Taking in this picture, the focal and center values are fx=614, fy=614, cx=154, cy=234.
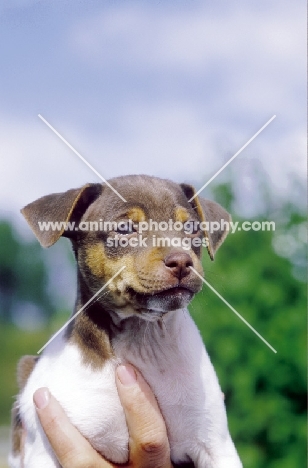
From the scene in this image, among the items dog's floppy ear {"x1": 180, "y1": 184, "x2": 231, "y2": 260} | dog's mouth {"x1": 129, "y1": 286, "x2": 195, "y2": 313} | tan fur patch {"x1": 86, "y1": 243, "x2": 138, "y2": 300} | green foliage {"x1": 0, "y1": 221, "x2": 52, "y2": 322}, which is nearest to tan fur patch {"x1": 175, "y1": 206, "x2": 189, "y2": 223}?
dog's floppy ear {"x1": 180, "y1": 184, "x2": 231, "y2": 260}

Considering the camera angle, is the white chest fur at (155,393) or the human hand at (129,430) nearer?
the human hand at (129,430)

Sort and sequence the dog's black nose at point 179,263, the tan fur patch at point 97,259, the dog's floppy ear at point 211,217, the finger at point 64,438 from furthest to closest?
the dog's floppy ear at point 211,217
the tan fur patch at point 97,259
the finger at point 64,438
the dog's black nose at point 179,263

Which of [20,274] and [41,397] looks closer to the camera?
[41,397]

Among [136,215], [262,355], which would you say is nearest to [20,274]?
[262,355]

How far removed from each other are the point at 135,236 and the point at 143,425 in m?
1.20

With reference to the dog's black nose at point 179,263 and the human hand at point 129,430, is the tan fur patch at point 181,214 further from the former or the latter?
the human hand at point 129,430

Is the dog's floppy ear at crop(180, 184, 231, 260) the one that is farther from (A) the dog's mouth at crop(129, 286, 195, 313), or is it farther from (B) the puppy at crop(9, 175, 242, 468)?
(A) the dog's mouth at crop(129, 286, 195, 313)

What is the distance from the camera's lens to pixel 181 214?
423cm

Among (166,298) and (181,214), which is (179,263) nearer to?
(166,298)

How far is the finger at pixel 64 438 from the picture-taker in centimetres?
379

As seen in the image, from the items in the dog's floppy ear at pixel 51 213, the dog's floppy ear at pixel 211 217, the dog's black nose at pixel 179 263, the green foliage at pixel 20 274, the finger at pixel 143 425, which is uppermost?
the dog's floppy ear at pixel 51 213

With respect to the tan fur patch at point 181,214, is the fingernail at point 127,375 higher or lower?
lower

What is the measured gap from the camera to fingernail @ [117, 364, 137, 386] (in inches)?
153

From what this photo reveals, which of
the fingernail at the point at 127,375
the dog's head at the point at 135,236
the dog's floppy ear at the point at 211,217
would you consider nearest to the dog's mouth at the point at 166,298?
the dog's head at the point at 135,236
